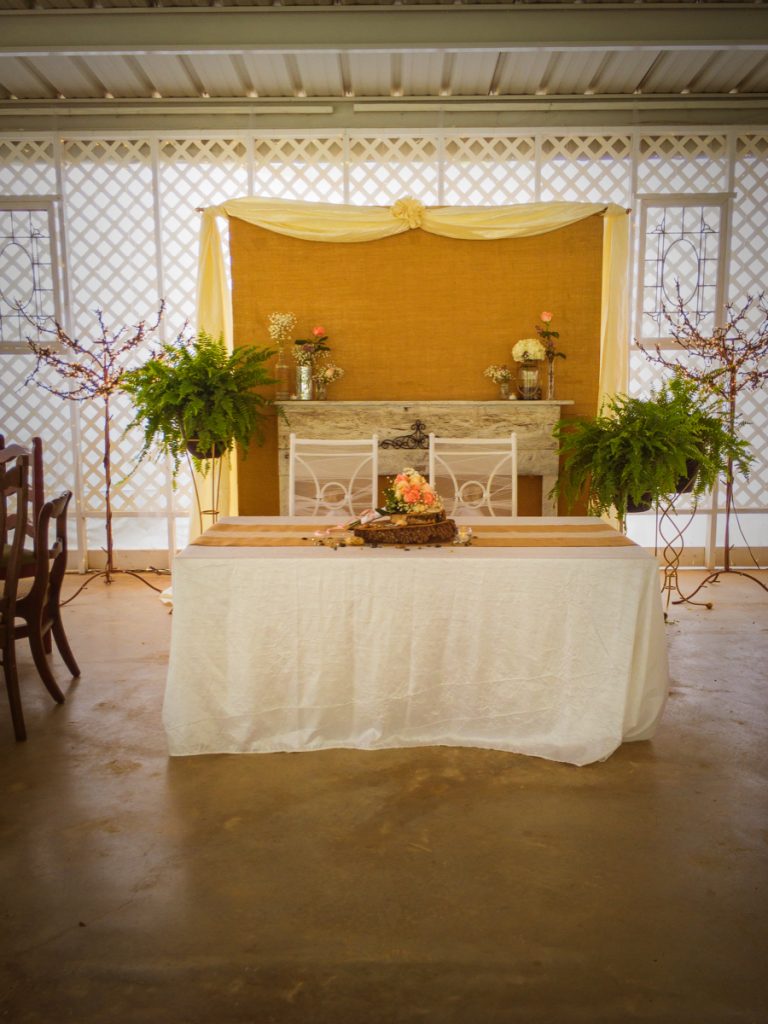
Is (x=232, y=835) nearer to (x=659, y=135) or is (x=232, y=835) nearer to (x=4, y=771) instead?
(x=4, y=771)

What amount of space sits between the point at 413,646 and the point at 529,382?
271 centimetres

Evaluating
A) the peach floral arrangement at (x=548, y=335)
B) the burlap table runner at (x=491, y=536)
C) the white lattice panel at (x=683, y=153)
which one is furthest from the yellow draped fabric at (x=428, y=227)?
the burlap table runner at (x=491, y=536)

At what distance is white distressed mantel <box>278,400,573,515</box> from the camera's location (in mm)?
5016

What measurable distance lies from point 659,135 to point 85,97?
386 cm

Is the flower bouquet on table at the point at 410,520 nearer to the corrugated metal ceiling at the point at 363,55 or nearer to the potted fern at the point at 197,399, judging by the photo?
the potted fern at the point at 197,399

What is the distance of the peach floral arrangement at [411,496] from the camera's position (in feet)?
10.0

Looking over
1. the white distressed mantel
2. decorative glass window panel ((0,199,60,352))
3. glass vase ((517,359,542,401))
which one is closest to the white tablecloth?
the white distressed mantel

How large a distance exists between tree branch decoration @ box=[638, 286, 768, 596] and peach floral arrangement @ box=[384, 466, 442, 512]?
2070 millimetres

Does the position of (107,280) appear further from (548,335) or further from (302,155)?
(548,335)

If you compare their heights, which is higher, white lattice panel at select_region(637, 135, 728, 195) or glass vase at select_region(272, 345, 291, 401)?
white lattice panel at select_region(637, 135, 728, 195)

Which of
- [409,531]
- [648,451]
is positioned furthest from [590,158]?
[409,531]

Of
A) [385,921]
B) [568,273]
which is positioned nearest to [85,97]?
[568,273]

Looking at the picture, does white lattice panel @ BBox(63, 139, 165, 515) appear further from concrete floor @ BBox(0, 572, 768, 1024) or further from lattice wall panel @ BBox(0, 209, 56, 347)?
concrete floor @ BBox(0, 572, 768, 1024)

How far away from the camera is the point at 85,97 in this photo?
221 inches
